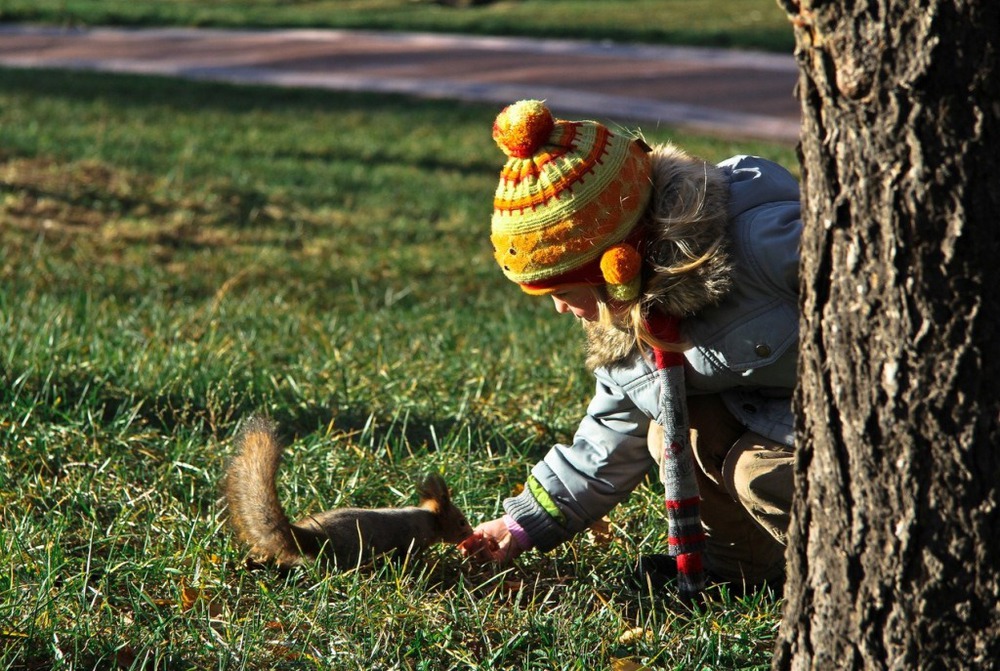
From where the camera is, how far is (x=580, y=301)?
2.75 meters

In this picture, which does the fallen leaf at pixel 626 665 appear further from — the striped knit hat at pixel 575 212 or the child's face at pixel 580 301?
the child's face at pixel 580 301

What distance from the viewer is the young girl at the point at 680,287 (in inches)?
100

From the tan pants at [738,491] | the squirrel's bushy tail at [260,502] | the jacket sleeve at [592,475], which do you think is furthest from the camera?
the jacket sleeve at [592,475]

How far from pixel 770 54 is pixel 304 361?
11752 mm

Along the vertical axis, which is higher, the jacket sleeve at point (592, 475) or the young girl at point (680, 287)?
the young girl at point (680, 287)

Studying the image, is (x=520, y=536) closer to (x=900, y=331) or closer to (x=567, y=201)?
(x=567, y=201)

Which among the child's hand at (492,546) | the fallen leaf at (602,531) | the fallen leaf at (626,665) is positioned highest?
the fallen leaf at (626,665)

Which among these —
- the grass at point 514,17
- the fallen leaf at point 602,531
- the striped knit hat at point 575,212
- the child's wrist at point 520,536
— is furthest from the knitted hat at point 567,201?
the grass at point 514,17

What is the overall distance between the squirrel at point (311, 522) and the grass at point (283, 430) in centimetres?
7

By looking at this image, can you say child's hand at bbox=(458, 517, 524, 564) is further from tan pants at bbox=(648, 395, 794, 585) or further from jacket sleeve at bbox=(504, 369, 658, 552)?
tan pants at bbox=(648, 395, 794, 585)

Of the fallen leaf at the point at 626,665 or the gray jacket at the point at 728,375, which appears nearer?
the fallen leaf at the point at 626,665

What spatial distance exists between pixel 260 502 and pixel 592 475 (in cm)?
79

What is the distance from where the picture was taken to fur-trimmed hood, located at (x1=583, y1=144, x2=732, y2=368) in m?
2.59

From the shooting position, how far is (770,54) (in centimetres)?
1486
